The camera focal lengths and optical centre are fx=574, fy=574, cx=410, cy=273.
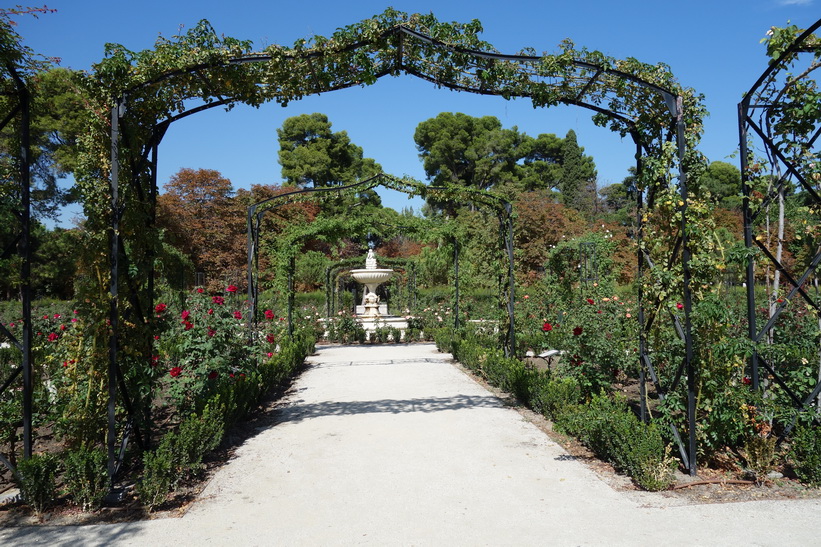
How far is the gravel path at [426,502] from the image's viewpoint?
314cm

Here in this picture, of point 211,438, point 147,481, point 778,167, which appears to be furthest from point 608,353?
point 147,481

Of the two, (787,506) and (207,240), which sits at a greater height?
(207,240)

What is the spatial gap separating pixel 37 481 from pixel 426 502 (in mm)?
2406

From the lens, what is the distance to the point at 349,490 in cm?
397

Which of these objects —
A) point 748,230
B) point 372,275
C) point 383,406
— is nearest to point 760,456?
point 748,230

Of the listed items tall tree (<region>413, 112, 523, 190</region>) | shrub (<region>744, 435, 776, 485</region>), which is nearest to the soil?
shrub (<region>744, 435, 776, 485</region>)

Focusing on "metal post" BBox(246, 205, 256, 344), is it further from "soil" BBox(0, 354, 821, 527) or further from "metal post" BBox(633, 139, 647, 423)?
"metal post" BBox(633, 139, 647, 423)

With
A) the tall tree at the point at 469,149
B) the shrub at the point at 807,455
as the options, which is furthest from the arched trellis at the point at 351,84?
the tall tree at the point at 469,149

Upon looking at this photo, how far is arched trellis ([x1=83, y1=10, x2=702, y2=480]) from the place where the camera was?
4.09 m

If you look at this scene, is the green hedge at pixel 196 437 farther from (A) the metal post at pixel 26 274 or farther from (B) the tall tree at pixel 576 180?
(B) the tall tree at pixel 576 180

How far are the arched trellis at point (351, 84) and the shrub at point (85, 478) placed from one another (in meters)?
0.19

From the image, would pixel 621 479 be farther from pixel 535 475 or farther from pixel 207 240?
pixel 207 240

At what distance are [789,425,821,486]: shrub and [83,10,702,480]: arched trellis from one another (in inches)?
25.2

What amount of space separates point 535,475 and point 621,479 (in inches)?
23.5
